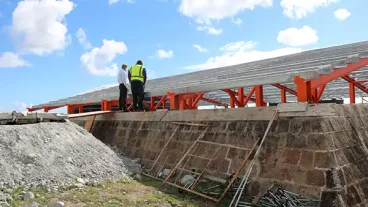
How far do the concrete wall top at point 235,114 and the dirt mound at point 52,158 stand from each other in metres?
1.91

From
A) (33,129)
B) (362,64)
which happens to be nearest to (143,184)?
(33,129)

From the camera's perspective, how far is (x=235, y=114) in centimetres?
849

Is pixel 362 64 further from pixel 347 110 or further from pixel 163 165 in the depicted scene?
pixel 163 165

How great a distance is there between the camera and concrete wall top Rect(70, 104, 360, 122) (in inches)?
274

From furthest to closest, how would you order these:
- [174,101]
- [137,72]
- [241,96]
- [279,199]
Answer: [137,72], [174,101], [241,96], [279,199]

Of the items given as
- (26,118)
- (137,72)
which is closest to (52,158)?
(26,118)

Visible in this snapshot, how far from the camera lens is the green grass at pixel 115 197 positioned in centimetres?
665

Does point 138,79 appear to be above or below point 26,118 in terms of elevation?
above

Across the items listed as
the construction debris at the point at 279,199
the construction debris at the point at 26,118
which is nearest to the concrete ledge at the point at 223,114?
the construction debris at the point at 279,199

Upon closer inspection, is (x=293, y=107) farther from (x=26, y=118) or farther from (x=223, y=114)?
(x=26, y=118)

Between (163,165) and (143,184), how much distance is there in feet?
3.93

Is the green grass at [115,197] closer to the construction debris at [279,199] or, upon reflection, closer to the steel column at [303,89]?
the construction debris at [279,199]

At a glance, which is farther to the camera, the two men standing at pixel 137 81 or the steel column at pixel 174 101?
the two men standing at pixel 137 81

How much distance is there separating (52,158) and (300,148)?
600cm
